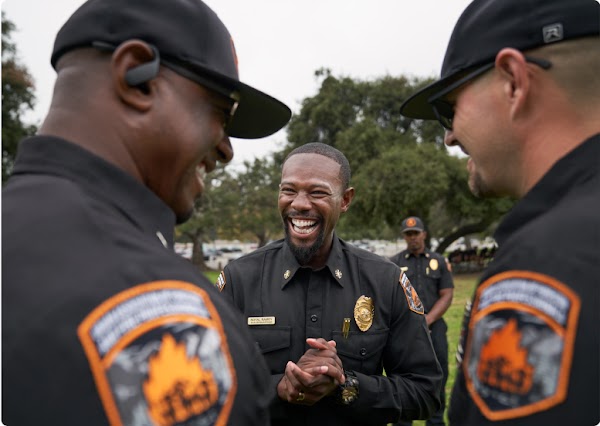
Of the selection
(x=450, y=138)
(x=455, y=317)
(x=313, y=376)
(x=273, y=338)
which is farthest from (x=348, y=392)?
(x=455, y=317)

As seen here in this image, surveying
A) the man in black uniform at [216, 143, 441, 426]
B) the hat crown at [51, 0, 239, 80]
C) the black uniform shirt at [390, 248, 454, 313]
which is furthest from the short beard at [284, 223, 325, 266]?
the black uniform shirt at [390, 248, 454, 313]

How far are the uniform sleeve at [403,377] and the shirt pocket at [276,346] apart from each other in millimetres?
419

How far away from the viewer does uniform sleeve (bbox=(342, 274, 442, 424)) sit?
9.07 ft

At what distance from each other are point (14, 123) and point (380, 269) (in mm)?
23210

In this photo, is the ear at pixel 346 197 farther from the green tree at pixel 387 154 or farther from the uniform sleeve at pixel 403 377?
the green tree at pixel 387 154

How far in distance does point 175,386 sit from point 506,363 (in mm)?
745

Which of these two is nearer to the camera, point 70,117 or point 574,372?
point 574,372

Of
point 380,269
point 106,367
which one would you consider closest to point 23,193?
point 106,367

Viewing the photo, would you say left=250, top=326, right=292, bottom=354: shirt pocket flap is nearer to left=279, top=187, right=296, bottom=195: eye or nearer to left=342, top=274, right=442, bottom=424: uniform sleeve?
left=342, top=274, right=442, bottom=424: uniform sleeve

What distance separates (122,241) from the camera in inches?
47.1

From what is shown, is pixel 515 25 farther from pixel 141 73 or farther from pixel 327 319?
pixel 327 319

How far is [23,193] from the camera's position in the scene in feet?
3.96

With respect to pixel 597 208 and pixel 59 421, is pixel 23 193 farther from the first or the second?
pixel 597 208

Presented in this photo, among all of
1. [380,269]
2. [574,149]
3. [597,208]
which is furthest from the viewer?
[380,269]
